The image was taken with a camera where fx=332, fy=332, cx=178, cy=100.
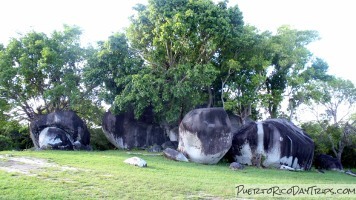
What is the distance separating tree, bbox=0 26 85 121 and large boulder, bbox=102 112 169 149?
297 centimetres

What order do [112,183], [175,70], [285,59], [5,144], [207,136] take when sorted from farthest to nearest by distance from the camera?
[5,144], [285,59], [175,70], [207,136], [112,183]

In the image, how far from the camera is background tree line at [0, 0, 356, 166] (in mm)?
Answer: 20547

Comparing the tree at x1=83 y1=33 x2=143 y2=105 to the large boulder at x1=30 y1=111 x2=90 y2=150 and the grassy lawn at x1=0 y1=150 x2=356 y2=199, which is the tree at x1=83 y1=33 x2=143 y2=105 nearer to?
the large boulder at x1=30 y1=111 x2=90 y2=150

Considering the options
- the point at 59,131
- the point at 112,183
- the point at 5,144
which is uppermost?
the point at 59,131

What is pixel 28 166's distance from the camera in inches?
475

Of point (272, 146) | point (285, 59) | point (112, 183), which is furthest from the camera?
point (285, 59)

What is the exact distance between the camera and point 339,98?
24625mm

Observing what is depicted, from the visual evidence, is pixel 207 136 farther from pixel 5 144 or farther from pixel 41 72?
pixel 5 144

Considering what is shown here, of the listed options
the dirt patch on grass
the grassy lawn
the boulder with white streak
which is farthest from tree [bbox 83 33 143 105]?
the grassy lawn

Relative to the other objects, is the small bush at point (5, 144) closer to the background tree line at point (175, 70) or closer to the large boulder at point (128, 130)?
the background tree line at point (175, 70)

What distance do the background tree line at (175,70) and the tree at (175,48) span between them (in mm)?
63

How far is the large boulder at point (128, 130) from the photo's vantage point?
24.6 metres

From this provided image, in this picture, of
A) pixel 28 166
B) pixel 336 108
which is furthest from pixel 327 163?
pixel 28 166

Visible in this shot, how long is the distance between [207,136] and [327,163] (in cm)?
1016
